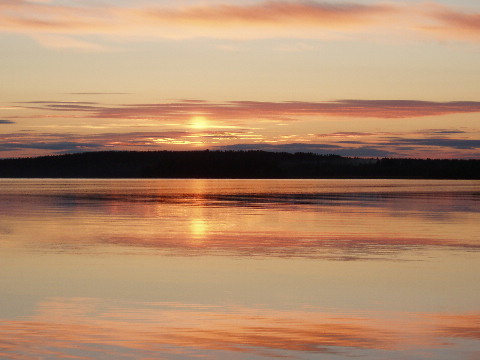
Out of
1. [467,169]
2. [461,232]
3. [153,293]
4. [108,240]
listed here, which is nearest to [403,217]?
[461,232]

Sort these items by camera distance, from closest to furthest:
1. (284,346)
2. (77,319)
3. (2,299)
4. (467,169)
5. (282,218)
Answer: (284,346)
(77,319)
(2,299)
(282,218)
(467,169)

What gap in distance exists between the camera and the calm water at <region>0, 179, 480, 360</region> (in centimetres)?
958

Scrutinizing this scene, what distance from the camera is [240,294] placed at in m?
13.4

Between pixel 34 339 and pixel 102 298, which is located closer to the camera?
pixel 34 339

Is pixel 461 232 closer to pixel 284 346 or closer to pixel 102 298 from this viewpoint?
pixel 102 298

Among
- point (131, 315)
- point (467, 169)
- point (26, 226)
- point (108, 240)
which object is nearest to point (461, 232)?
point (108, 240)

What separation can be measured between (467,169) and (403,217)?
153202mm

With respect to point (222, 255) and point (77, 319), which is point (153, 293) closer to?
point (77, 319)

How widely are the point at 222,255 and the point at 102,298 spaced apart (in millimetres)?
6305

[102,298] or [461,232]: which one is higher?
[102,298]

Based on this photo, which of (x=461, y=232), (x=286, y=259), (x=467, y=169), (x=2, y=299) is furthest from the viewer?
(x=467, y=169)

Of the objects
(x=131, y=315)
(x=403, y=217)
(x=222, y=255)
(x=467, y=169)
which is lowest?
(x=467, y=169)

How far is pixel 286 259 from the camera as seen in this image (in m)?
17.9

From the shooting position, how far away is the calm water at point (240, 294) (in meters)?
9.58
